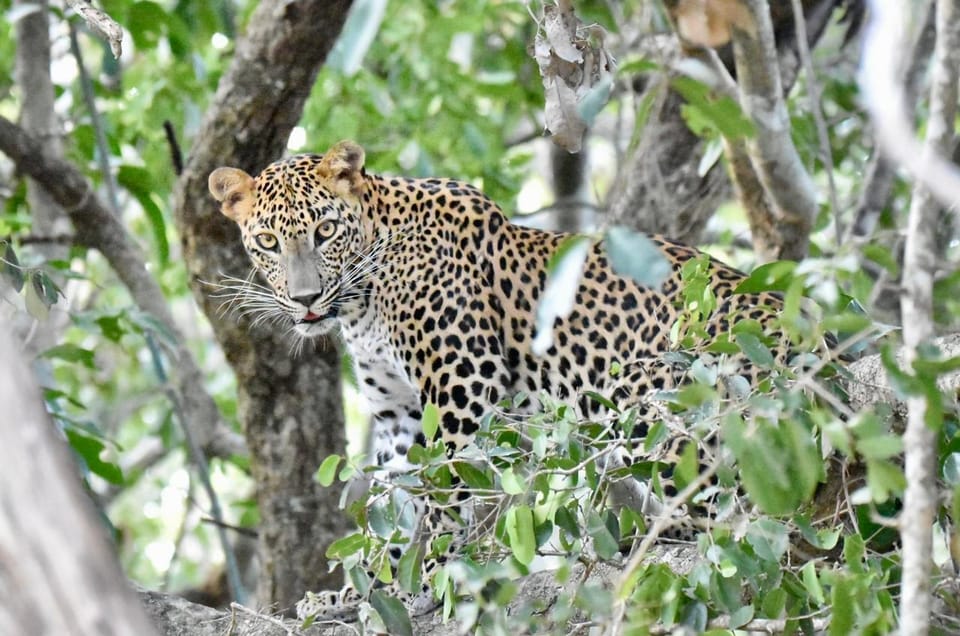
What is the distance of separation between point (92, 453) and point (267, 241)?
155 centimetres

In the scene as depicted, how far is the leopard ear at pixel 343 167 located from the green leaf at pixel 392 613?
219 centimetres

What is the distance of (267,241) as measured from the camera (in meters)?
6.34

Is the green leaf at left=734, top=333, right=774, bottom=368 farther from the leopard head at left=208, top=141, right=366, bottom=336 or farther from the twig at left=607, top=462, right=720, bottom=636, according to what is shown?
the leopard head at left=208, top=141, right=366, bottom=336

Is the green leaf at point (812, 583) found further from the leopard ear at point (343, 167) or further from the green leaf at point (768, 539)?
the leopard ear at point (343, 167)

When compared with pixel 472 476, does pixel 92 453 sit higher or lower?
lower

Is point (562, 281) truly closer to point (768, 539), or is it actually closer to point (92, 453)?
point (768, 539)

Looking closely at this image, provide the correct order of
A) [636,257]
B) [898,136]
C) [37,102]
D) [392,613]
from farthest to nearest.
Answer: [37,102], [392,613], [636,257], [898,136]

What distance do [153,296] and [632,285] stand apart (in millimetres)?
3480

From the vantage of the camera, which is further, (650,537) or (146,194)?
(146,194)

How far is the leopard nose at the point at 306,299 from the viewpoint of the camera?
243 inches

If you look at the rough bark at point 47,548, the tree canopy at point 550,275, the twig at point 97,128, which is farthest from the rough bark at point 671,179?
the rough bark at point 47,548

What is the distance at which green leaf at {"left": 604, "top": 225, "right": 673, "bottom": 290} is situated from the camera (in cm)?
311

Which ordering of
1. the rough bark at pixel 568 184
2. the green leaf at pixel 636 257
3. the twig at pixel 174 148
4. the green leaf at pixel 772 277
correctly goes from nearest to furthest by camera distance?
the green leaf at pixel 636 257, the green leaf at pixel 772 277, the twig at pixel 174 148, the rough bark at pixel 568 184

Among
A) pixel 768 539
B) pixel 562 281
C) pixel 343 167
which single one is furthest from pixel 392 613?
pixel 343 167
